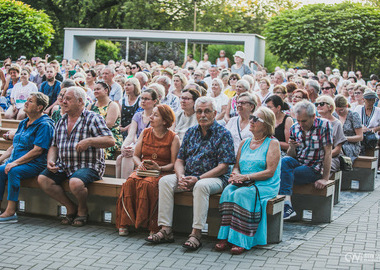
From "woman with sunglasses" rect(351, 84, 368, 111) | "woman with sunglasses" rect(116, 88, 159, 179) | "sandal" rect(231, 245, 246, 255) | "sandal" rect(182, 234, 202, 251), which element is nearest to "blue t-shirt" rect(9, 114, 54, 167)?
"woman with sunglasses" rect(116, 88, 159, 179)

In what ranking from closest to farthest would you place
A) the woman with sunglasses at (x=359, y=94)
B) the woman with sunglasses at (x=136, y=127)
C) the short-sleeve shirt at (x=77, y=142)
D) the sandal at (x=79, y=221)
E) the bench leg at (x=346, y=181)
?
the sandal at (x=79, y=221) → the short-sleeve shirt at (x=77, y=142) → the woman with sunglasses at (x=136, y=127) → the bench leg at (x=346, y=181) → the woman with sunglasses at (x=359, y=94)

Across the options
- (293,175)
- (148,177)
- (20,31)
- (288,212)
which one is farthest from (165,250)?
(20,31)

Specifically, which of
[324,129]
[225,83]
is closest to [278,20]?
[225,83]

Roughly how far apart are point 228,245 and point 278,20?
92.1ft

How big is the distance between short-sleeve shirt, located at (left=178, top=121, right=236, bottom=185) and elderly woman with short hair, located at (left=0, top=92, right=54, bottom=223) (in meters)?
1.80

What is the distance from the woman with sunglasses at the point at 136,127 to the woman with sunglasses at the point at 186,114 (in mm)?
409

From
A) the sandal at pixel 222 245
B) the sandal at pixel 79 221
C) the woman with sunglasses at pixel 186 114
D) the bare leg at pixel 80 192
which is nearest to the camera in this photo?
the sandal at pixel 222 245

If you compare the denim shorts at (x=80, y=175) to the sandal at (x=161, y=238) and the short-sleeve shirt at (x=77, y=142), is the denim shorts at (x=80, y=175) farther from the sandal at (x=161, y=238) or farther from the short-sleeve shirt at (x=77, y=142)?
the sandal at (x=161, y=238)

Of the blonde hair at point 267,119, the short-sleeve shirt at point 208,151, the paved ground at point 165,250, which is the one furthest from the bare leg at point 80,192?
the blonde hair at point 267,119

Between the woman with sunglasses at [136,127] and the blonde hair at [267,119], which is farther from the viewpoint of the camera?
the woman with sunglasses at [136,127]

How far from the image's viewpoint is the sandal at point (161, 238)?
6391 mm

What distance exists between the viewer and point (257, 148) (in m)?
6.70

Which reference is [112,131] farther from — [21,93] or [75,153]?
[21,93]

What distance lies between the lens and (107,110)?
923 centimetres
